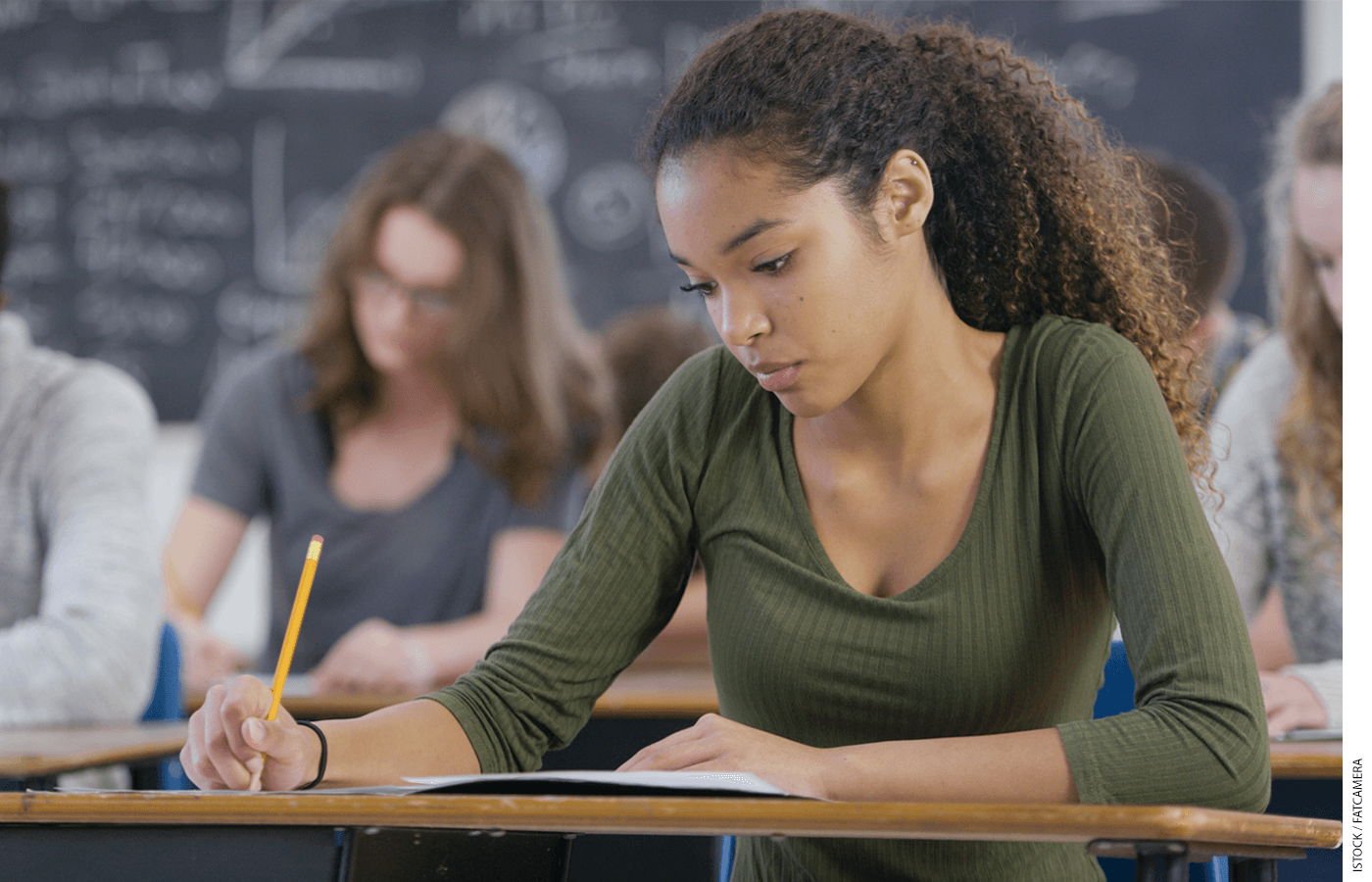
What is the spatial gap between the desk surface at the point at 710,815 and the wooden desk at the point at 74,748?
2.06 feet

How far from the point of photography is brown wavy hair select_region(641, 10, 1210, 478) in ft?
3.26

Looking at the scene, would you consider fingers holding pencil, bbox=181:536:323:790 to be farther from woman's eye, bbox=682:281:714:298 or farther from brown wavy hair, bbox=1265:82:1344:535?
brown wavy hair, bbox=1265:82:1344:535

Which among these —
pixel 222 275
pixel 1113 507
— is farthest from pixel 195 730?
pixel 222 275

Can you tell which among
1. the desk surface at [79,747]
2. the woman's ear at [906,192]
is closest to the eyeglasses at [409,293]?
the desk surface at [79,747]

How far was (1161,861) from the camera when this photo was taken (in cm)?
68

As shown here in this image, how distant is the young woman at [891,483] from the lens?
0.91 meters

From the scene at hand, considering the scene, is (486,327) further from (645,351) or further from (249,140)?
(249,140)

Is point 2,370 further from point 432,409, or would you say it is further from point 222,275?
point 222,275

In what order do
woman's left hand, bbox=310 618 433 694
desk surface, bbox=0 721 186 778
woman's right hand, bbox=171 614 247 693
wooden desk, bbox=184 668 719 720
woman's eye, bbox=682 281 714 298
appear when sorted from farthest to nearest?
1. woman's right hand, bbox=171 614 247 693
2. woman's left hand, bbox=310 618 433 694
3. wooden desk, bbox=184 668 719 720
4. desk surface, bbox=0 721 186 778
5. woman's eye, bbox=682 281 714 298

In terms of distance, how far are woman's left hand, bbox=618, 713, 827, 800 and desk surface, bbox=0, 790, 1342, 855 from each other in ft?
0.34

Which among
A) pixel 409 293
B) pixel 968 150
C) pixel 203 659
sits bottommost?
pixel 203 659

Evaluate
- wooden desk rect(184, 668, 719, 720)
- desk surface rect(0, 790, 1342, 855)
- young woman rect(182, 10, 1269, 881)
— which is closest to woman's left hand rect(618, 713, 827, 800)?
young woman rect(182, 10, 1269, 881)

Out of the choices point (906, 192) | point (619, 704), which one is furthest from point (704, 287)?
point (619, 704)

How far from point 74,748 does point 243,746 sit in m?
0.57
